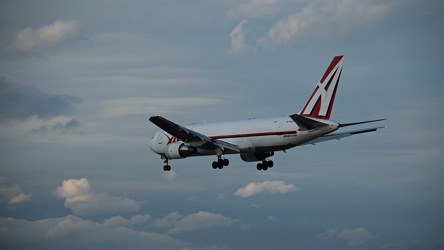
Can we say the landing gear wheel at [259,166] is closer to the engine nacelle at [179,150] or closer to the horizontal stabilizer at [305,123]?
the engine nacelle at [179,150]

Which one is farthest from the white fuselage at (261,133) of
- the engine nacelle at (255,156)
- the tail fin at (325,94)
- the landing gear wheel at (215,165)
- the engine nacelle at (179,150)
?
the engine nacelle at (255,156)

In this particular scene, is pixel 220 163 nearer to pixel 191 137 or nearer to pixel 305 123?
pixel 191 137

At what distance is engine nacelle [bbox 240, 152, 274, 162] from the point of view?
97.6m

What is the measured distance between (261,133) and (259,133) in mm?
252

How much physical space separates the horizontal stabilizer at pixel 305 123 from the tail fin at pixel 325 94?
1.66m

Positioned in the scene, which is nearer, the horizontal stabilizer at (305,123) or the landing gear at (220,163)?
the horizontal stabilizer at (305,123)

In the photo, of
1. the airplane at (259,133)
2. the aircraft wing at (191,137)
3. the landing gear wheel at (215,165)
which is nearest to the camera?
the airplane at (259,133)

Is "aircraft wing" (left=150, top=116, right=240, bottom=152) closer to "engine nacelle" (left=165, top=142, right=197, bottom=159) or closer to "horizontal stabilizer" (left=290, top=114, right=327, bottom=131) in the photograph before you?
"engine nacelle" (left=165, top=142, right=197, bottom=159)

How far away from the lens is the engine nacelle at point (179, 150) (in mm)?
95938

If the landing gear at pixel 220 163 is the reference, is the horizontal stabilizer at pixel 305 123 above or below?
above

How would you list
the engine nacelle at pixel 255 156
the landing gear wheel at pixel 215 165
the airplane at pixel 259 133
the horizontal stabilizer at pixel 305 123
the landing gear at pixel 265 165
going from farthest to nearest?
the landing gear at pixel 265 165 → the engine nacelle at pixel 255 156 → the landing gear wheel at pixel 215 165 → the airplane at pixel 259 133 → the horizontal stabilizer at pixel 305 123

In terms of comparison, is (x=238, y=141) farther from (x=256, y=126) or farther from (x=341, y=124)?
(x=341, y=124)

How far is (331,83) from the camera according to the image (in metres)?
90.1

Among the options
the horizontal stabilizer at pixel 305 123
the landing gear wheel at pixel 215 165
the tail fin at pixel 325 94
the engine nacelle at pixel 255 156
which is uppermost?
the tail fin at pixel 325 94
